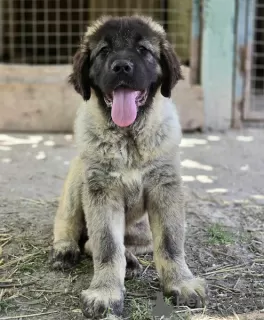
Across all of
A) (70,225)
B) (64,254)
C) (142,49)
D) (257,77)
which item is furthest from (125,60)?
(257,77)

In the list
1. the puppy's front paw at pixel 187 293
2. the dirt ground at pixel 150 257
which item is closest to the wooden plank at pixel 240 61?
the dirt ground at pixel 150 257

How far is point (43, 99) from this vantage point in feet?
23.8

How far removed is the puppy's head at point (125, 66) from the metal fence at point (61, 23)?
4.18 metres

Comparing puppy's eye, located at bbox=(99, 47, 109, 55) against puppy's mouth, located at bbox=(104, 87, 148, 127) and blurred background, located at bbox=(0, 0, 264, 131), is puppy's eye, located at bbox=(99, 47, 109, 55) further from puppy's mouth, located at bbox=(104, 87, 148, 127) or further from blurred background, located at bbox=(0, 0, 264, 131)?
blurred background, located at bbox=(0, 0, 264, 131)

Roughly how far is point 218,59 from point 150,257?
12.6 ft

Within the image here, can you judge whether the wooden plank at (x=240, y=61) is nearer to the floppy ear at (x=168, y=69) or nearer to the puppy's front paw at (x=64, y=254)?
the floppy ear at (x=168, y=69)

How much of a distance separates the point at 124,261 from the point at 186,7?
16.3ft

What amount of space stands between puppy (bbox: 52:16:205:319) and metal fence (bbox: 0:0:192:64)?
13.9 feet

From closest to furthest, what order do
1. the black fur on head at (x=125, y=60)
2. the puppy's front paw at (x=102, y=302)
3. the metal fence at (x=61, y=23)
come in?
the puppy's front paw at (x=102, y=302)
the black fur on head at (x=125, y=60)
the metal fence at (x=61, y=23)

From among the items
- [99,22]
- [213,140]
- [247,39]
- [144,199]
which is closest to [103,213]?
[144,199]

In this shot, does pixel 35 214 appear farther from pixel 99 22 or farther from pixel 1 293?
pixel 99 22

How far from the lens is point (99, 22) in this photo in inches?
145

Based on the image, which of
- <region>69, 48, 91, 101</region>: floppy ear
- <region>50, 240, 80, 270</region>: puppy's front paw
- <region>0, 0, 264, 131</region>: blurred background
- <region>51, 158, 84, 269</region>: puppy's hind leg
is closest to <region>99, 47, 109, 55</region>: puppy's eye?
<region>69, 48, 91, 101</region>: floppy ear

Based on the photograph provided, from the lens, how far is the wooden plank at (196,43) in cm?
707
